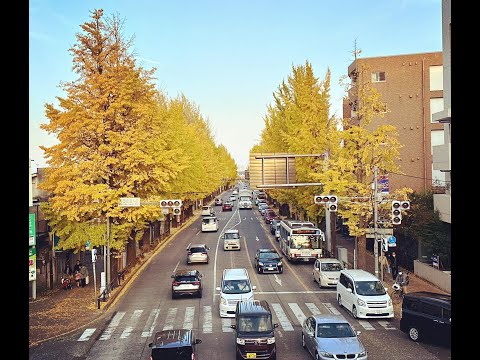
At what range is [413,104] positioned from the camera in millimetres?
53812

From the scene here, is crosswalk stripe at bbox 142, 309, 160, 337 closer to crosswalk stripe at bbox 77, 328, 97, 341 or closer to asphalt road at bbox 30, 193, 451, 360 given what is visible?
asphalt road at bbox 30, 193, 451, 360

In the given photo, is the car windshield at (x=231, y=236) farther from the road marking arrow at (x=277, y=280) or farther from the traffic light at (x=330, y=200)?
the traffic light at (x=330, y=200)

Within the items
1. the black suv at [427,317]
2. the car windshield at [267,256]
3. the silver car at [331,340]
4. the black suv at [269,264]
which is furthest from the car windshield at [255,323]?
the car windshield at [267,256]

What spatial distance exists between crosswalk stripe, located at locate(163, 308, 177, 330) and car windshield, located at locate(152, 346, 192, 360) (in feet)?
23.5

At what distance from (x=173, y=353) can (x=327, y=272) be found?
57.9ft

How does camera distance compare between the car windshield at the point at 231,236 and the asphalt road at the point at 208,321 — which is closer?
the asphalt road at the point at 208,321

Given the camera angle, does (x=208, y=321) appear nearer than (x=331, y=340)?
No

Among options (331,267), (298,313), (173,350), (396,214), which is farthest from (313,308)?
(173,350)

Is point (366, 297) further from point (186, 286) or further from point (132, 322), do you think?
point (132, 322)

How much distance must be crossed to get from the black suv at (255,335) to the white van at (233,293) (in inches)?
194

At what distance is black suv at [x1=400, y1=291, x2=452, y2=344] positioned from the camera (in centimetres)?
1958

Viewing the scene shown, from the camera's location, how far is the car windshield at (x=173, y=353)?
1634cm

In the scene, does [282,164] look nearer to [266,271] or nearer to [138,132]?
[266,271]

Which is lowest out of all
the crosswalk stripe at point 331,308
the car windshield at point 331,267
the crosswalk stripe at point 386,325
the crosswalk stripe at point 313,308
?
the crosswalk stripe at point 331,308
